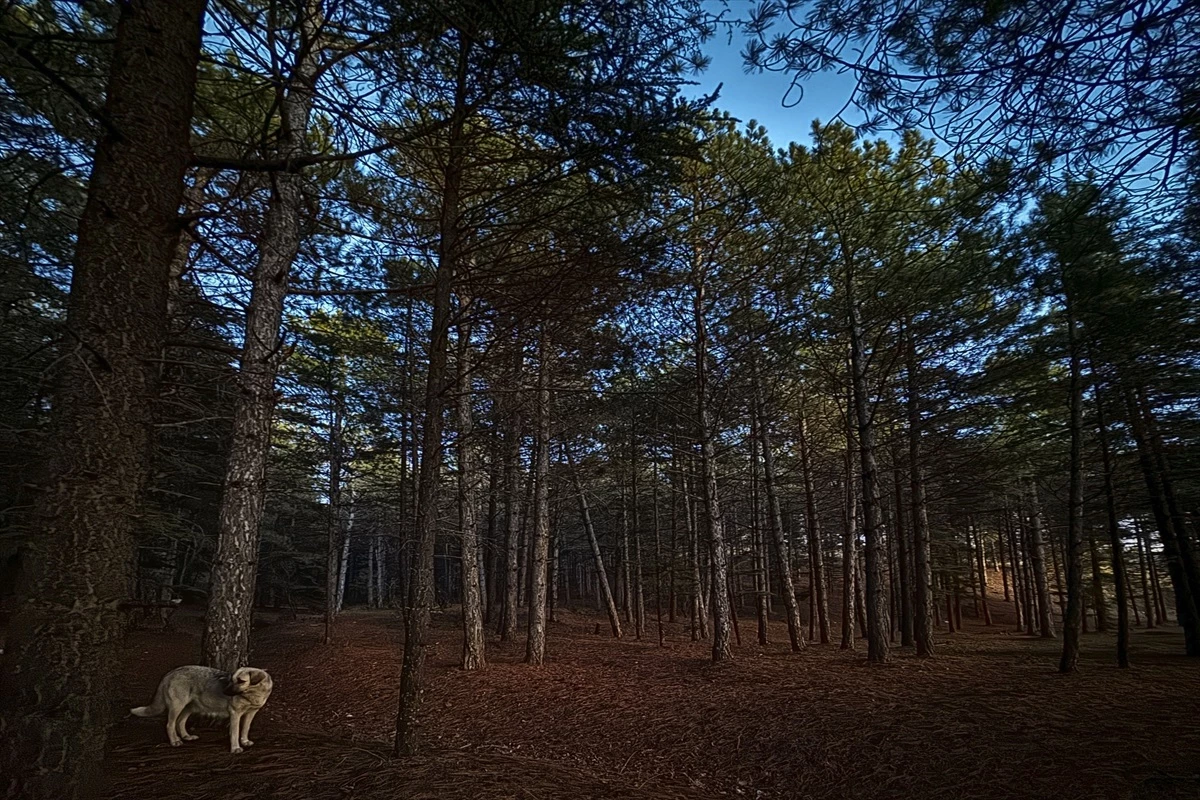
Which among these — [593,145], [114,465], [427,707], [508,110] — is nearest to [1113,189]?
[593,145]

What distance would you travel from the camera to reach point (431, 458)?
4504mm

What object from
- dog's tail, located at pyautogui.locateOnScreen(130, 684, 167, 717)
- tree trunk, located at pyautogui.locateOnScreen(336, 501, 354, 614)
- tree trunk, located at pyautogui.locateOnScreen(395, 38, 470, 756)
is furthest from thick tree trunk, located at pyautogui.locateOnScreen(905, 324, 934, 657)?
tree trunk, located at pyautogui.locateOnScreen(336, 501, 354, 614)

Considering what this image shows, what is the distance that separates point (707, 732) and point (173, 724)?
562 cm

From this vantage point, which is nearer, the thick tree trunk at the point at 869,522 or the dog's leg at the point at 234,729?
the dog's leg at the point at 234,729

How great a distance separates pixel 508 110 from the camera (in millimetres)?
4375

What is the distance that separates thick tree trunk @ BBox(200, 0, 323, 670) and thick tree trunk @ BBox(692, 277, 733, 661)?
24.6 feet

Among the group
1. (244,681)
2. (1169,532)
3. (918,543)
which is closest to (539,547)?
(244,681)

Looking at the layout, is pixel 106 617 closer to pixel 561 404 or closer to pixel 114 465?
pixel 114 465

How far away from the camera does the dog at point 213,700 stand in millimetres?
4262

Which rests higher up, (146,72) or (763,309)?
(763,309)

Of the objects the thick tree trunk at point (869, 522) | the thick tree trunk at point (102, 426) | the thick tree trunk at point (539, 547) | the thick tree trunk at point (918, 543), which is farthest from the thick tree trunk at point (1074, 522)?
the thick tree trunk at point (102, 426)

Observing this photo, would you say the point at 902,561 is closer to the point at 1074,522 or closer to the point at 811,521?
the point at 811,521

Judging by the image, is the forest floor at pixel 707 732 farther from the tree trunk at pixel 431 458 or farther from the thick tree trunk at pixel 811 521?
the thick tree trunk at pixel 811 521

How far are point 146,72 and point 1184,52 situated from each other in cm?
609
